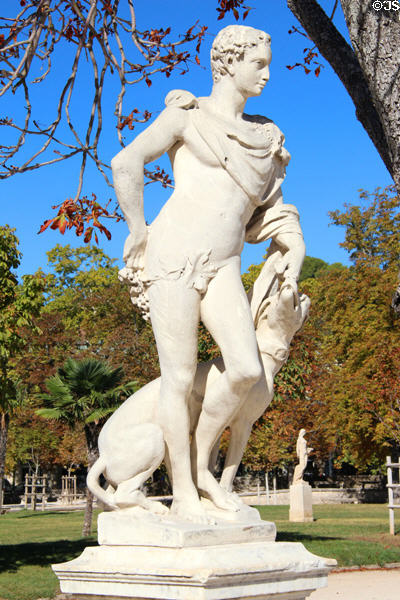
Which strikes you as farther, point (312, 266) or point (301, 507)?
point (312, 266)

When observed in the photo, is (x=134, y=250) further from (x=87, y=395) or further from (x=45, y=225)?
(x=87, y=395)

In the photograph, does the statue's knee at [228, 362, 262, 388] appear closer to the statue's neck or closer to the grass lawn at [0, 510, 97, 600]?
the statue's neck

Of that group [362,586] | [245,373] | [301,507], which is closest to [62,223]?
[245,373]

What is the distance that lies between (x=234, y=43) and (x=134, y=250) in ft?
4.41

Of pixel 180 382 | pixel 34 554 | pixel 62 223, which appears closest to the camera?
pixel 180 382

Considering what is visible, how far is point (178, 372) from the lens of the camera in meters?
4.17

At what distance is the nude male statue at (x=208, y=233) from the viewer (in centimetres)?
417

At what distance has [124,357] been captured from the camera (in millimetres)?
25672

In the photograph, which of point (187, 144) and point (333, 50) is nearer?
→ point (187, 144)

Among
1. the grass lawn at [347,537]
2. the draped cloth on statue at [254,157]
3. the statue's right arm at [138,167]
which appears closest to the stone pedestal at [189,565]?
the statue's right arm at [138,167]

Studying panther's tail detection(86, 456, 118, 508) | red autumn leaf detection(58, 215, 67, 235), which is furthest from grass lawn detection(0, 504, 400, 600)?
panther's tail detection(86, 456, 118, 508)

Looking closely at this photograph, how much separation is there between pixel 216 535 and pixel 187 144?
2181 mm

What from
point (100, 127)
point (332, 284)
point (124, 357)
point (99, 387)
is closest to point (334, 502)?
point (332, 284)

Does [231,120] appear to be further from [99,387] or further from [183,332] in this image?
[99,387]
